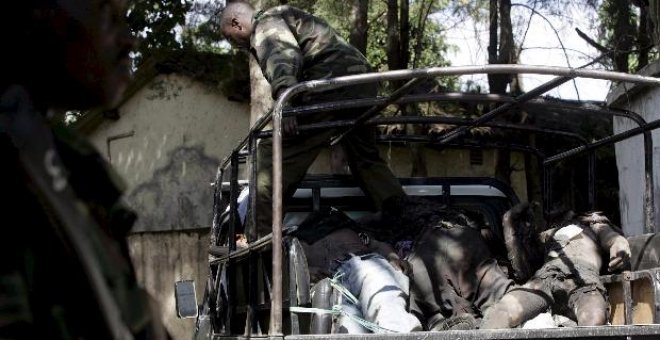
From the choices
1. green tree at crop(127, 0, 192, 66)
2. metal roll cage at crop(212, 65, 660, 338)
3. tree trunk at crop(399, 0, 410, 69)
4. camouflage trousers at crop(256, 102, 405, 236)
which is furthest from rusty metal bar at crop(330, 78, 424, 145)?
green tree at crop(127, 0, 192, 66)

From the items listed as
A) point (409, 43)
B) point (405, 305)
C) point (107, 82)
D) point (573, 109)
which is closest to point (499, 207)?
point (573, 109)

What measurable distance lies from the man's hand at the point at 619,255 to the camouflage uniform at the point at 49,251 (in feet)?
12.3

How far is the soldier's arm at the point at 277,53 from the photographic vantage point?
18.2 feet

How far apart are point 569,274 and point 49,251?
145 inches

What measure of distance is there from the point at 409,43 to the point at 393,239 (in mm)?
7333

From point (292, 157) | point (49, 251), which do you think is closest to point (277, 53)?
point (292, 157)

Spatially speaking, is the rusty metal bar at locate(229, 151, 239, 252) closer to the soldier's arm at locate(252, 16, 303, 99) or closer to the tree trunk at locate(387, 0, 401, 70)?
the soldier's arm at locate(252, 16, 303, 99)

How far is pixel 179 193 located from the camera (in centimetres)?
1332

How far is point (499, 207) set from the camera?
662cm

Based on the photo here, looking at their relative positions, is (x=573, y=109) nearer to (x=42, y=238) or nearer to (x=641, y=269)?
(x=641, y=269)

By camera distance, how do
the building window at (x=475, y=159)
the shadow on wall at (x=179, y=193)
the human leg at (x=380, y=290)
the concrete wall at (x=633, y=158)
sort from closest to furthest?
1. the human leg at (x=380, y=290)
2. the concrete wall at (x=633, y=158)
3. the building window at (x=475, y=159)
4. the shadow on wall at (x=179, y=193)

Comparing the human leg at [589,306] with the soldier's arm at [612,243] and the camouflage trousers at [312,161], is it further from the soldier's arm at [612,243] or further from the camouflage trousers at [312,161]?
the camouflage trousers at [312,161]

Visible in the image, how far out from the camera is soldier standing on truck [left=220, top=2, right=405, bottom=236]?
5.57 m

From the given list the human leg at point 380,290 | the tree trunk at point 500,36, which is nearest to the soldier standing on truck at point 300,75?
the human leg at point 380,290
